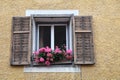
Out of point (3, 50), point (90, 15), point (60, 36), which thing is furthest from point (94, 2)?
point (3, 50)

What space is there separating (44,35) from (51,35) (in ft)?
0.65

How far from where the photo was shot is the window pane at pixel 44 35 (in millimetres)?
7652

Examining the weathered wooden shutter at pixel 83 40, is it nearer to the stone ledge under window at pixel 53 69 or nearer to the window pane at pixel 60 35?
the stone ledge under window at pixel 53 69

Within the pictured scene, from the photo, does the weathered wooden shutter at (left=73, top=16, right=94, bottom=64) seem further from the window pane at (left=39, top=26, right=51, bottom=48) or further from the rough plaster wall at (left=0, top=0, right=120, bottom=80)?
the window pane at (left=39, top=26, right=51, bottom=48)

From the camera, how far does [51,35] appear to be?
7676 mm

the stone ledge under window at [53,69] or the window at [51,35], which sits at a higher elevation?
the window at [51,35]

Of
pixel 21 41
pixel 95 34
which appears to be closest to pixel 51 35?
pixel 21 41

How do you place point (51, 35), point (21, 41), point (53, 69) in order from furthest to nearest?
point (51, 35) < point (21, 41) < point (53, 69)

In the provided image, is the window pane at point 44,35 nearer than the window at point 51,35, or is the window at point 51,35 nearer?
the window at point 51,35

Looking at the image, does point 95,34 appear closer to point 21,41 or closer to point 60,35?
point 60,35

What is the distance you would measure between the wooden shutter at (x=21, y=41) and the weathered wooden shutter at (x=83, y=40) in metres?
1.18

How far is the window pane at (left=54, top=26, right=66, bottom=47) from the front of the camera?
25.1 ft

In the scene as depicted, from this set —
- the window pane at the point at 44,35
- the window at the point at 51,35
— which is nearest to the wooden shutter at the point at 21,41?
the window at the point at 51,35

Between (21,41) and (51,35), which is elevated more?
(51,35)
